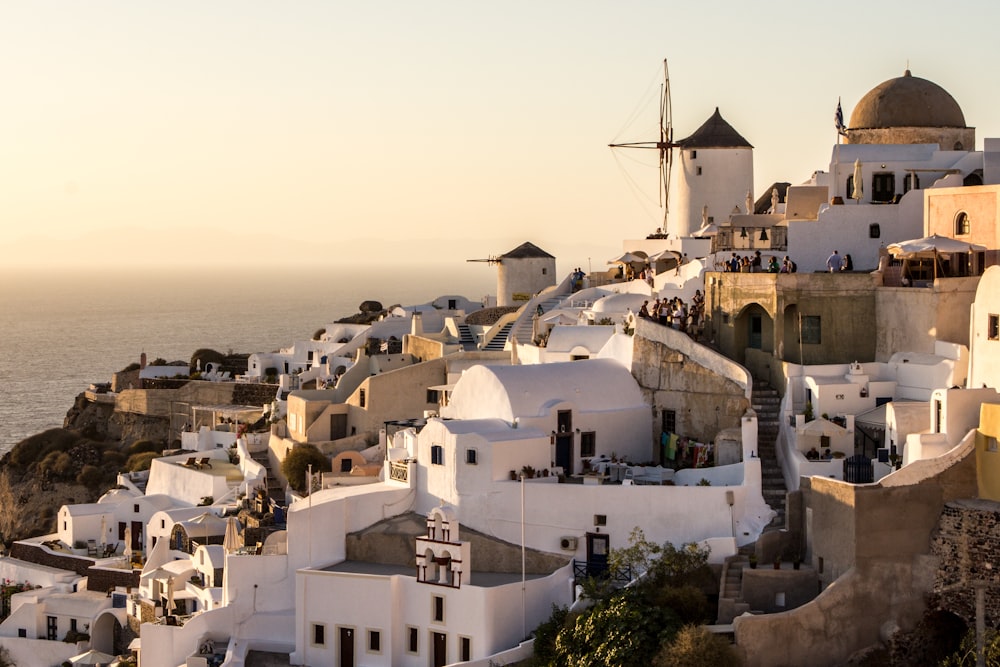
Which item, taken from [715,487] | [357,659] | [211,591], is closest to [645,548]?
[715,487]

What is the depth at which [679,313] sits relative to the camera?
3719cm

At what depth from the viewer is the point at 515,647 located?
29.9m

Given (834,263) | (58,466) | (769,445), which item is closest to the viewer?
(769,445)

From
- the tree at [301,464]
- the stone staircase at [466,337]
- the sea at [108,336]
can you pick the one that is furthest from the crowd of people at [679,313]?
the sea at [108,336]

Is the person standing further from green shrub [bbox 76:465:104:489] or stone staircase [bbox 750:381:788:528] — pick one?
green shrub [bbox 76:465:104:489]

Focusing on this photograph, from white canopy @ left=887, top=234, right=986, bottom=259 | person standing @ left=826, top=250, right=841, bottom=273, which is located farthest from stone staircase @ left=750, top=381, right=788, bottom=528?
white canopy @ left=887, top=234, right=986, bottom=259

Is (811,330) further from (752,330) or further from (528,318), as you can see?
(528,318)

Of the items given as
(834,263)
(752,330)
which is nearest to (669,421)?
(752,330)

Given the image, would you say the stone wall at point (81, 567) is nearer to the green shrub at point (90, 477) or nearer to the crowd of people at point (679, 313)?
the green shrub at point (90, 477)

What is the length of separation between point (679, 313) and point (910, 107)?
10306 millimetres

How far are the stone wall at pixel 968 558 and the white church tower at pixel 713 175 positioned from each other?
24960 mm

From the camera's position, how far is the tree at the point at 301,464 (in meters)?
40.2

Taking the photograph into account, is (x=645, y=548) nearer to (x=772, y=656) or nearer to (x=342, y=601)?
(x=772, y=656)

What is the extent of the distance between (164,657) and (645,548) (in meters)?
9.93
